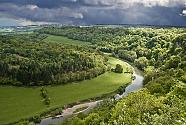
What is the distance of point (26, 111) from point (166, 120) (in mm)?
113738

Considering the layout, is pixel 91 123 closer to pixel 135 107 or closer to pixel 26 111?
pixel 135 107

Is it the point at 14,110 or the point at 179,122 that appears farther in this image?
the point at 14,110

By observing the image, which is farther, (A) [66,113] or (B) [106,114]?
(A) [66,113]

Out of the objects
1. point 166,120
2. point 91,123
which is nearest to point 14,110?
point 91,123

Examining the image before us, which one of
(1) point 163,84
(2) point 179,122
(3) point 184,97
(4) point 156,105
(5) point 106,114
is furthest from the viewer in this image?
(1) point 163,84

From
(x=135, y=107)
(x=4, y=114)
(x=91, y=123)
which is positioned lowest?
(x=4, y=114)

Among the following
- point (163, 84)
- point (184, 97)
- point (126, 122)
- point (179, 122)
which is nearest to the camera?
point (179, 122)

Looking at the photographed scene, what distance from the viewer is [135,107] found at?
108m

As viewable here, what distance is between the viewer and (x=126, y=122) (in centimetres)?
9662

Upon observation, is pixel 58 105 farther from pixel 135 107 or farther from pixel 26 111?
pixel 135 107

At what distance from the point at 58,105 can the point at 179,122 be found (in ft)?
393

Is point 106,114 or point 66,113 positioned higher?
point 106,114

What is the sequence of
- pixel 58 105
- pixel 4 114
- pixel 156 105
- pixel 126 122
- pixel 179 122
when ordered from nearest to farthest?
1. pixel 179 122
2. pixel 126 122
3. pixel 156 105
4. pixel 4 114
5. pixel 58 105

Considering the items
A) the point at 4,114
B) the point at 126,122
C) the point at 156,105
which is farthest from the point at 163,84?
the point at 4,114
